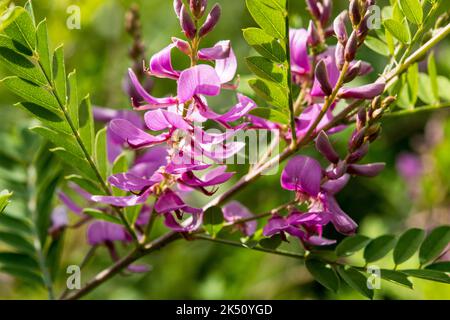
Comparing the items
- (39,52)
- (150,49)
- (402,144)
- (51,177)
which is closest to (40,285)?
(51,177)

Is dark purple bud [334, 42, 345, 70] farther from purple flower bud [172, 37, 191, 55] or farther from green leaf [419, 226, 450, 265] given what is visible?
green leaf [419, 226, 450, 265]

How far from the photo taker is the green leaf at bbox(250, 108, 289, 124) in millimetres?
1213

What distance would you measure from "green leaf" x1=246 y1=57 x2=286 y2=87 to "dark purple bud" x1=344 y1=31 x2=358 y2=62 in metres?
0.12

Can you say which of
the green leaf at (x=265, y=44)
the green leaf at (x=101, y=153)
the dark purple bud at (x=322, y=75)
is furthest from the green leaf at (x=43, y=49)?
the dark purple bud at (x=322, y=75)

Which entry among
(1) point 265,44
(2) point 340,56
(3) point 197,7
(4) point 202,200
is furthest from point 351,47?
(4) point 202,200

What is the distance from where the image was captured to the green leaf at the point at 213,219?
4.11 feet

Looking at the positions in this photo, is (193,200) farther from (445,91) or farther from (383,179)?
(445,91)

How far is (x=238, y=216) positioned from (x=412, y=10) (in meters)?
0.53

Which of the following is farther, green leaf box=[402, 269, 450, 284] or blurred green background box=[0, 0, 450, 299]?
blurred green background box=[0, 0, 450, 299]

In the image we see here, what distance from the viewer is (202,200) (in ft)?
8.30

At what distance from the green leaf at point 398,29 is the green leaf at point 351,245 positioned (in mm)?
404

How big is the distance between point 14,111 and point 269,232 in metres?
1.49

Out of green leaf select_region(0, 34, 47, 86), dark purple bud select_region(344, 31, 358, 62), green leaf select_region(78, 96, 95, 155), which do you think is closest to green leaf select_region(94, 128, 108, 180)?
green leaf select_region(78, 96, 95, 155)

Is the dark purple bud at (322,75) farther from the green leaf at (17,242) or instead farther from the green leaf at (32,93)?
the green leaf at (17,242)
